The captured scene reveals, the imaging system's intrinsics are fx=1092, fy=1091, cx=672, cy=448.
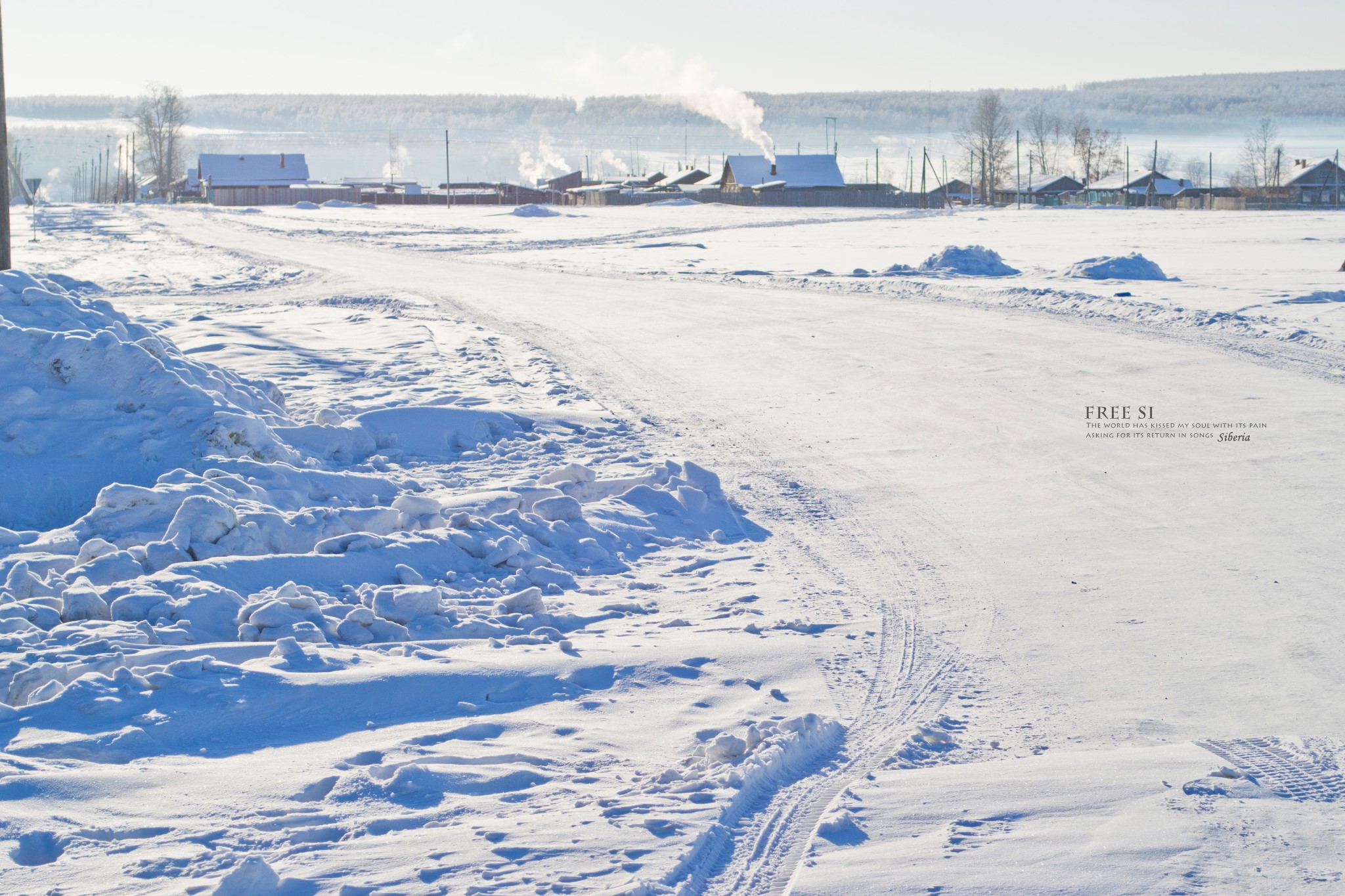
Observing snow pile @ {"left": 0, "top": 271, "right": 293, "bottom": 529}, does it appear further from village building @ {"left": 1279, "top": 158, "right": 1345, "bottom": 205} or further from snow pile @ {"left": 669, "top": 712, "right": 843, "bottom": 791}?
village building @ {"left": 1279, "top": 158, "right": 1345, "bottom": 205}

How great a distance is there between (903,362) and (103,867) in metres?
10.2

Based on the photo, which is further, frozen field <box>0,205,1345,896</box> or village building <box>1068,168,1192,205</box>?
village building <box>1068,168,1192,205</box>

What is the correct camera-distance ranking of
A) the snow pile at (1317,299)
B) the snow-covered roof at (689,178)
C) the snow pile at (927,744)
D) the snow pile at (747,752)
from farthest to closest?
the snow-covered roof at (689,178) → the snow pile at (1317,299) → the snow pile at (927,744) → the snow pile at (747,752)

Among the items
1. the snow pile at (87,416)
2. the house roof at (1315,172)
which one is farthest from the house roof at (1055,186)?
the snow pile at (87,416)

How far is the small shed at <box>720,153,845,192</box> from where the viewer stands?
8825 centimetres

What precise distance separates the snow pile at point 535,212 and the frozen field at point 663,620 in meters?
43.8

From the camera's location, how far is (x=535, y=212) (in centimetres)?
5678

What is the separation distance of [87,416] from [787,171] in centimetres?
8597

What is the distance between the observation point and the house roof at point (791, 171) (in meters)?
88.5

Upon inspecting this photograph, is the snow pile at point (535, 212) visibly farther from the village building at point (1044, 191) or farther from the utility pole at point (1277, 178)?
the village building at point (1044, 191)

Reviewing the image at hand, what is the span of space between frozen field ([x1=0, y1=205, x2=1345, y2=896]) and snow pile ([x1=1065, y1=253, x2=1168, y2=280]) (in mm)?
7577

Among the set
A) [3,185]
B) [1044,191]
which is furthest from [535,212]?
[1044,191]

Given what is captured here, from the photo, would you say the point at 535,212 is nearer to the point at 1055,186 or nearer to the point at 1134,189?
the point at 1134,189

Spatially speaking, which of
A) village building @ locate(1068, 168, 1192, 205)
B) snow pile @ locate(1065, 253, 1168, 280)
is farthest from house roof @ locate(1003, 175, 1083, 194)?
snow pile @ locate(1065, 253, 1168, 280)
